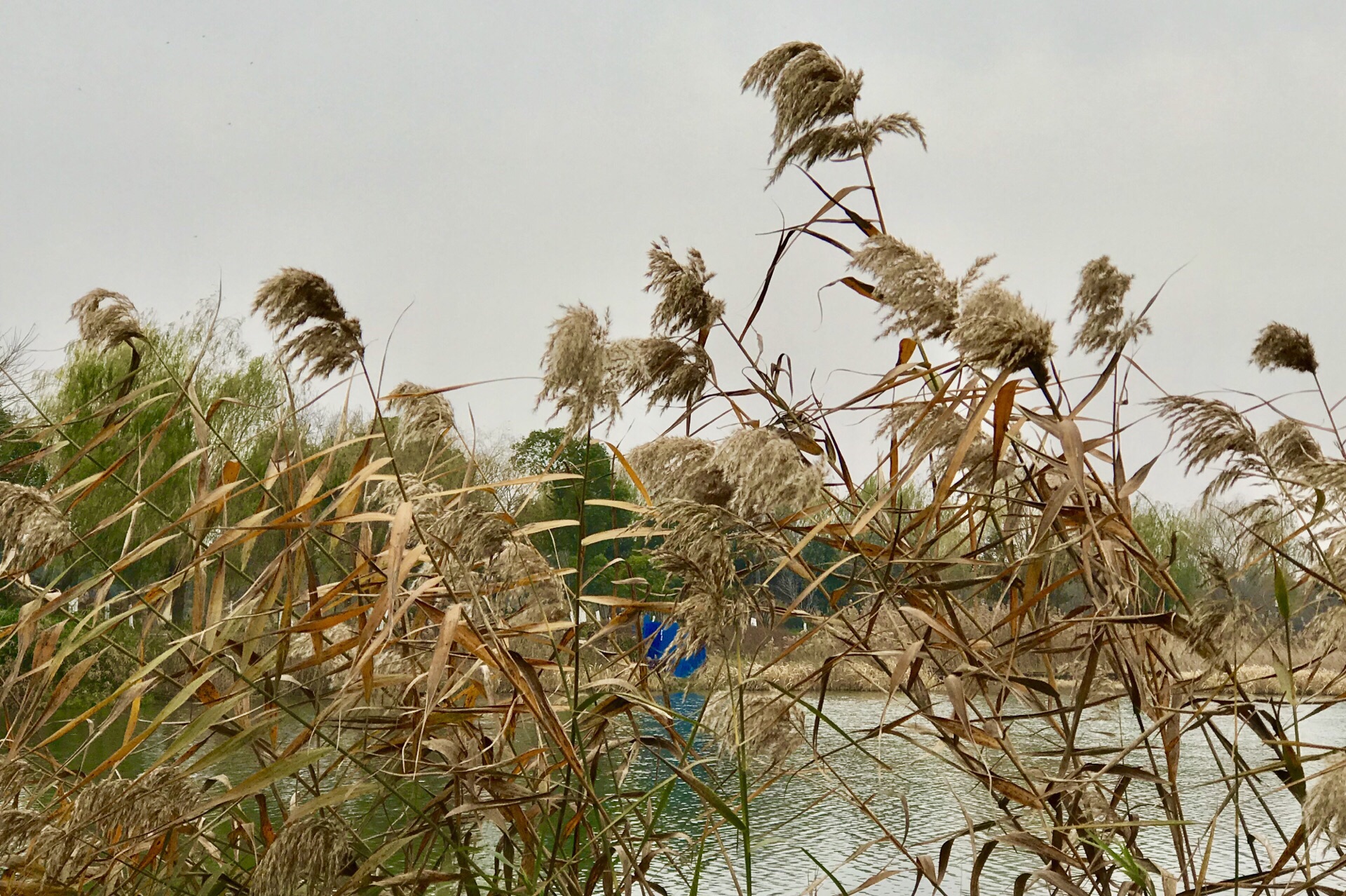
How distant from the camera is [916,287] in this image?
1823 mm

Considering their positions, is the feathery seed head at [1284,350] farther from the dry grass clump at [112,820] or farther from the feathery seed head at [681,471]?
the dry grass clump at [112,820]

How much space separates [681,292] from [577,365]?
374 millimetres

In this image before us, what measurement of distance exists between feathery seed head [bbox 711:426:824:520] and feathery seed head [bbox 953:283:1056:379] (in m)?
0.34

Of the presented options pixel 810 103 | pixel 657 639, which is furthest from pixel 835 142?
pixel 657 639

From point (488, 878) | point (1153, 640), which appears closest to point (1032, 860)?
point (1153, 640)

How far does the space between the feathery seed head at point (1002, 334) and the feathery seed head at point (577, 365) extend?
1.77ft

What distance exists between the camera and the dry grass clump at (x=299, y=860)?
4.71 feet

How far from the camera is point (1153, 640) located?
2051 mm

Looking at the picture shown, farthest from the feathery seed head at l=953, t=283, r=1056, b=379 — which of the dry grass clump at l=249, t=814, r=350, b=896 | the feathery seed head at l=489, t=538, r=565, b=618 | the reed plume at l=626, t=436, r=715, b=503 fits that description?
the dry grass clump at l=249, t=814, r=350, b=896

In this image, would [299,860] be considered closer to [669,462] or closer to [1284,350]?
[669,462]

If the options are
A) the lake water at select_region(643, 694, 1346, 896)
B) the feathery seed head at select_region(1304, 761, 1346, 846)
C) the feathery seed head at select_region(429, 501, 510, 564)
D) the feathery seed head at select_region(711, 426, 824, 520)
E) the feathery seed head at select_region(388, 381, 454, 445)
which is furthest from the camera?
the lake water at select_region(643, 694, 1346, 896)

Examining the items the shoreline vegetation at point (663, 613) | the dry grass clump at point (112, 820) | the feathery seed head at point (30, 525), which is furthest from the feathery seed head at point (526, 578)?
the feathery seed head at point (30, 525)

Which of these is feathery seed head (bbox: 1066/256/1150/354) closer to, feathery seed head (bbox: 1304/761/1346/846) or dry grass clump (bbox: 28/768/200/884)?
feathery seed head (bbox: 1304/761/1346/846)

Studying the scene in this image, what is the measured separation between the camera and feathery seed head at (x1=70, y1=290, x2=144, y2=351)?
220 cm
